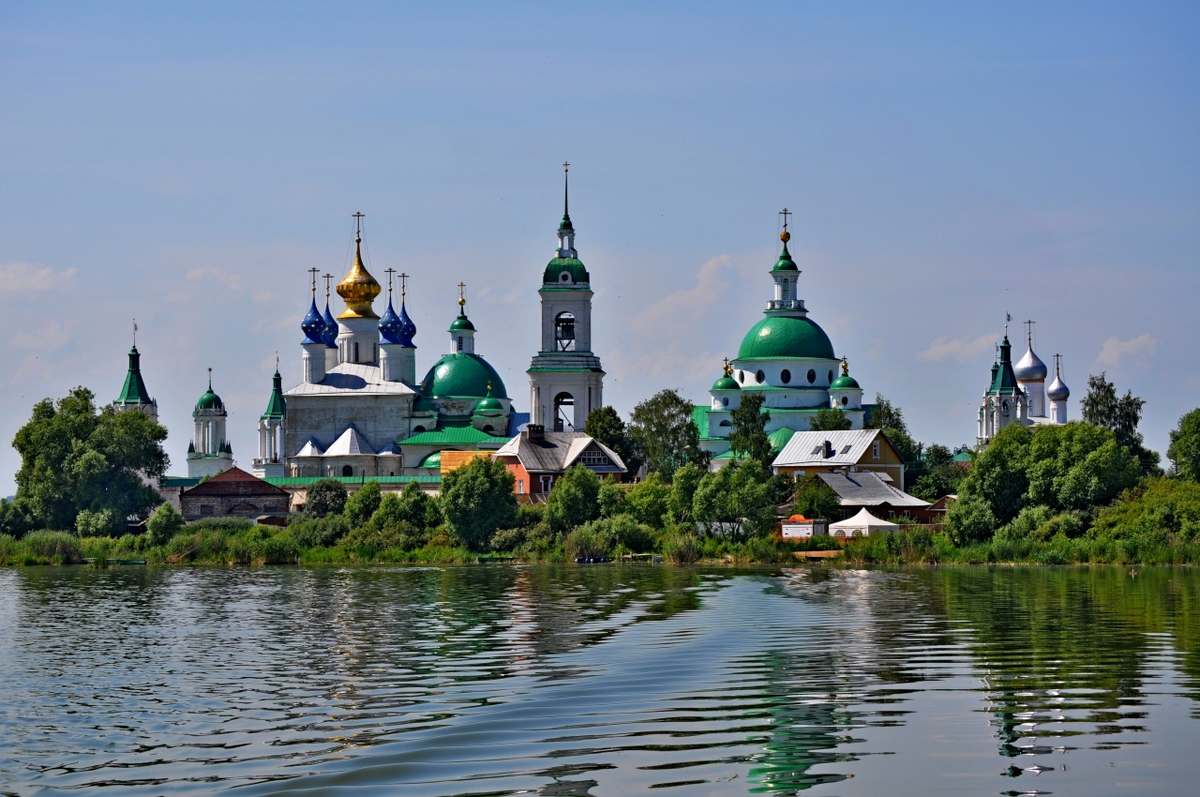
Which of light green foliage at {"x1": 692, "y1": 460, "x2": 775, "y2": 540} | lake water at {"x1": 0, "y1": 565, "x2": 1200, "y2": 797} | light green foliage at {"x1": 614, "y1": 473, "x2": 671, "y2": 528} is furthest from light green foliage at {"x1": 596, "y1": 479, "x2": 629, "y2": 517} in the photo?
lake water at {"x1": 0, "y1": 565, "x2": 1200, "y2": 797}

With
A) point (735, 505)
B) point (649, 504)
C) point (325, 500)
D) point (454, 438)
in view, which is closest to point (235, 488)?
point (325, 500)

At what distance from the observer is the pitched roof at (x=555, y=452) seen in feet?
238

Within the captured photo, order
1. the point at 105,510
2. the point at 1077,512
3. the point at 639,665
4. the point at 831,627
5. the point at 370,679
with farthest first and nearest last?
the point at 105,510 < the point at 1077,512 < the point at 831,627 < the point at 639,665 < the point at 370,679

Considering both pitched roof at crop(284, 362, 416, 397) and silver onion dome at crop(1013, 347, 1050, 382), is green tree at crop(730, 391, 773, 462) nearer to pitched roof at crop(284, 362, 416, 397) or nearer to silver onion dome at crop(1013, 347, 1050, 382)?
pitched roof at crop(284, 362, 416, 397)

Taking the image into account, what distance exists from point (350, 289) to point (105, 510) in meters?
30.4

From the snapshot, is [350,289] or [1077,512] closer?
[1077,512]

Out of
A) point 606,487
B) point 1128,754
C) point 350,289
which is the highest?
point 350,289

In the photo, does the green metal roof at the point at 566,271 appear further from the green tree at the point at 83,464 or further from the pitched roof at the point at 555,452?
the green tree at the point at 83,464

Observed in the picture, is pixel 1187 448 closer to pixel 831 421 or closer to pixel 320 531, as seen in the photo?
pixel 831 421

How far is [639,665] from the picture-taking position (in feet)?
68.0

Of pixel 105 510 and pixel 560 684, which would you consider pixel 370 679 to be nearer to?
pixel 560 684

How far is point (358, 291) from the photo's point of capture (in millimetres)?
92000

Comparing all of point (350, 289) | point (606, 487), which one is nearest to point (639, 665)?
point (606, 487)

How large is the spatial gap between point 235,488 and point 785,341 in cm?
3156
